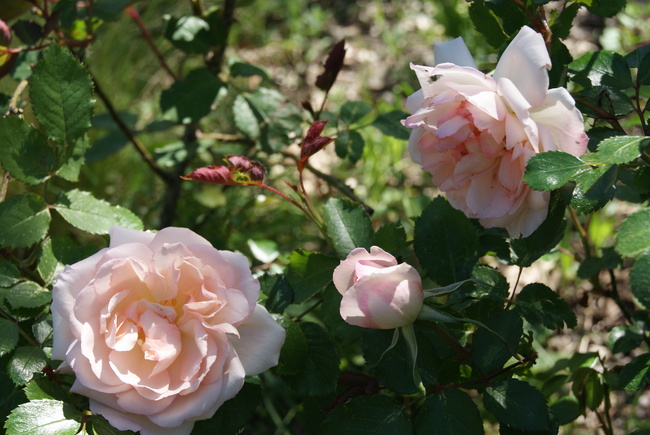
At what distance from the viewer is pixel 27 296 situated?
78 centimetres

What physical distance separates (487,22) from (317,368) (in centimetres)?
50

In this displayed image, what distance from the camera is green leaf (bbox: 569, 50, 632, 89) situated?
81 cm

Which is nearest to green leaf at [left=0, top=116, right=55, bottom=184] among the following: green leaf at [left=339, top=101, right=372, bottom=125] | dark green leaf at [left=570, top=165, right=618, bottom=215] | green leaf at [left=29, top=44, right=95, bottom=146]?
green leaf at [left=29, top=44, right=95, bottom=146]

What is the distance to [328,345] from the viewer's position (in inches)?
31.8

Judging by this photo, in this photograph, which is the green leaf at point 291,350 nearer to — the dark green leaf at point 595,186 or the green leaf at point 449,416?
the green leaf at point 449,416

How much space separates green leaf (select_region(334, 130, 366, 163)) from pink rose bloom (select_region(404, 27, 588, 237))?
409mm

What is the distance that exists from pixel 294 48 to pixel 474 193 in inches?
93.5

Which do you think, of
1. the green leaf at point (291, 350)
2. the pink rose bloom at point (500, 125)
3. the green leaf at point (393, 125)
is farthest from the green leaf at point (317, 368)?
the green leaf at point (393, 125)

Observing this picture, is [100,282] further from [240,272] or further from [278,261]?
[278,261]

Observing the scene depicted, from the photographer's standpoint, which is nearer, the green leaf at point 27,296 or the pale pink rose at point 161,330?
the pale pink rose at point 161,330

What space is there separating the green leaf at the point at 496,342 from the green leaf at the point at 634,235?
0.18 meters

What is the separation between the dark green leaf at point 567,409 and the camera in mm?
1010

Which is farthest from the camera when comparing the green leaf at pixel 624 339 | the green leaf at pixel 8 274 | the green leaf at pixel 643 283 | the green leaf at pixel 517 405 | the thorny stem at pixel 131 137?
the thorny stem at pixel 131 137

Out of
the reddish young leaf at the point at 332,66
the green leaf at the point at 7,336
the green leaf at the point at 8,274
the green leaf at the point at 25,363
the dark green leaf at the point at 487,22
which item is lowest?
the green leaf at the point at 25,363
